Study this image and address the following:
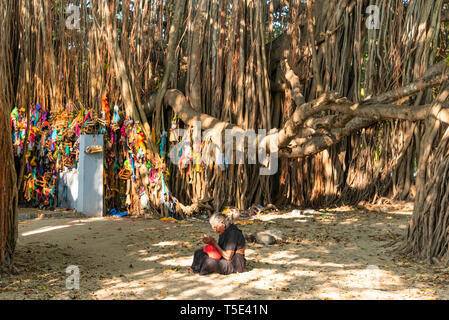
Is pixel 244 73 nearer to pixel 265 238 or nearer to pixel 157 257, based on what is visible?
pixel 265 238

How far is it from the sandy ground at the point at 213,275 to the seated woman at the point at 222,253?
0.26 ft

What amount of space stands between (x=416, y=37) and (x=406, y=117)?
2.01m

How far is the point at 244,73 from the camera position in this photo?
7137 mm

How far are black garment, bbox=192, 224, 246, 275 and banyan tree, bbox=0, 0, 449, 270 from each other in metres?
2.46

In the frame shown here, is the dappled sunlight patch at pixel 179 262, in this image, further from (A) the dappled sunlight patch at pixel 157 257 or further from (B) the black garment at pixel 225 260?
(B) the black garment at pixel 225 260

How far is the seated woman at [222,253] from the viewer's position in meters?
3.80

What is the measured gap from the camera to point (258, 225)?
5.94 meters

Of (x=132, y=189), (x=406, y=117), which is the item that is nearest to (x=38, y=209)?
(x=132, y=189)

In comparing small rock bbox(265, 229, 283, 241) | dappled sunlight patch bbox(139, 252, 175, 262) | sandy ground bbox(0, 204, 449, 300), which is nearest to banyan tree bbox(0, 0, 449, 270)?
sandy ground bbox(0, 204, 449, 300)

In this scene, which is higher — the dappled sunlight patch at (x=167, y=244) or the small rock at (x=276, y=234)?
the small rock at (x=276, y=234)

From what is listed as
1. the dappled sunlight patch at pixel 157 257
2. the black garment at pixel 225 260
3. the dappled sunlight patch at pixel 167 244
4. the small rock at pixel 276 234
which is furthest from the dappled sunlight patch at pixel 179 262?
the small rock at pixel 276 234

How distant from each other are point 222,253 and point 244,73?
385 centimetres

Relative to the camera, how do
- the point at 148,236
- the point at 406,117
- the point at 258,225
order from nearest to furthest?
the point at 406,117, the point at 148,236, the point at 258,225

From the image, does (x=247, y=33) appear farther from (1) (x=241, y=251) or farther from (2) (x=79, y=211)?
(1) (x=241, y=251)
